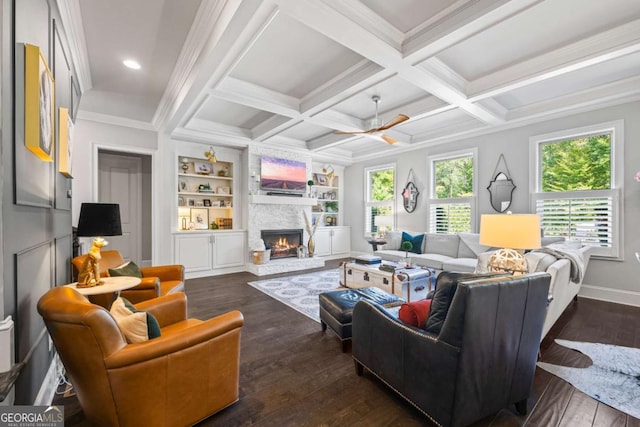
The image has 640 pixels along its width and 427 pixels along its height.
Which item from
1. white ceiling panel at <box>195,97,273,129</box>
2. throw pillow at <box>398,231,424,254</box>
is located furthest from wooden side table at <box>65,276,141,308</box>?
throw pillow at <box>398,231,424,254</box>

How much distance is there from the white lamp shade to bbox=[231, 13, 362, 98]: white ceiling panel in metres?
2.21

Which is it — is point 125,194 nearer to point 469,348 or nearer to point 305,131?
point 305,131

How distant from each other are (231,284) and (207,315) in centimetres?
149

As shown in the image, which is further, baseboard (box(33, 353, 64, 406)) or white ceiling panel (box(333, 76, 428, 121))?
white ceiling panel (box(333, 76, 428, 121))

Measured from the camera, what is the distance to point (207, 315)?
342 cm

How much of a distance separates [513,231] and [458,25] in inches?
69.2

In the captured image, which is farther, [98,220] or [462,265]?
[462,265]

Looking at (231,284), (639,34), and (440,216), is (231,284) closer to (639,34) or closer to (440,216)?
(440,216)

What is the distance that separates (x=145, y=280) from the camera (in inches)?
111

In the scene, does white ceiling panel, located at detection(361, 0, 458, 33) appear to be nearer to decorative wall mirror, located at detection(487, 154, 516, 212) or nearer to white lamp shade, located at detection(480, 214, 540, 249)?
white lamp shade, located at detection(480, 214, 540, 249)

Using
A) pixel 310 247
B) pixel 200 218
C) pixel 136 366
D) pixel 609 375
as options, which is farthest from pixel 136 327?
pixel 310 247

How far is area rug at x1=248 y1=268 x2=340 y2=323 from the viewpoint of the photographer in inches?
145

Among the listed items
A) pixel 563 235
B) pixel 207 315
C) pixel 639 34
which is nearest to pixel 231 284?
pixel 207 315

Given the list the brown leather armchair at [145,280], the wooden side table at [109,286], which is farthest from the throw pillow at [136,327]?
the brown leather armchair at [145,280]
